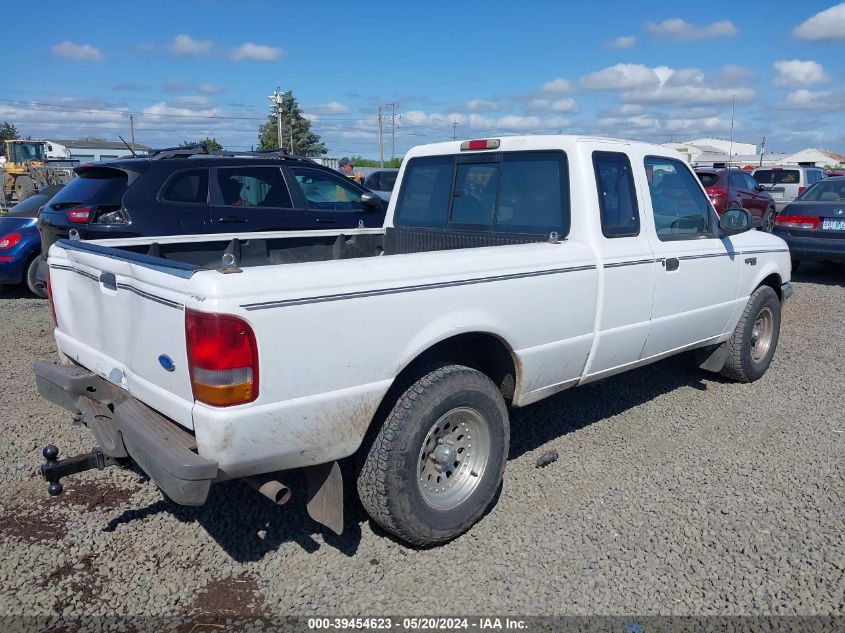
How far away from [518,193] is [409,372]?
169 cm

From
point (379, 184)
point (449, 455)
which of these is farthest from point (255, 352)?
point (379, 184)

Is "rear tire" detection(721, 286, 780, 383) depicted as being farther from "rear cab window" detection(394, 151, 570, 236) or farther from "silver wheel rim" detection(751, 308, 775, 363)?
"rear cab window" detection(394, 151, 570, 236)

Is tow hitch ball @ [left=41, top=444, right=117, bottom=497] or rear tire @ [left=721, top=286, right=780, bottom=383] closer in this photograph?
tow hitch ball @ [left=41, top=444, right=117, bottom=497]

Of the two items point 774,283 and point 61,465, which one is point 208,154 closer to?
point 61,465

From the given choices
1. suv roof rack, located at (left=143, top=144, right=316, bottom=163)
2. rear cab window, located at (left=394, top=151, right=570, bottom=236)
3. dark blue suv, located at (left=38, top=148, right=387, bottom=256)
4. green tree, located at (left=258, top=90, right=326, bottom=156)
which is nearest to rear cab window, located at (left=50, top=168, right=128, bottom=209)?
dark blue suv, located at (left=38, top=148, right=387, bottom=256)

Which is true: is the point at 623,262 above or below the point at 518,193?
below

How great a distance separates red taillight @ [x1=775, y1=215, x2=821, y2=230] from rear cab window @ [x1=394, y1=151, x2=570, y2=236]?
8256 mm

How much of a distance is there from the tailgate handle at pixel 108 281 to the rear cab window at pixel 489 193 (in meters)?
2.36

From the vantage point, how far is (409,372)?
331 cm

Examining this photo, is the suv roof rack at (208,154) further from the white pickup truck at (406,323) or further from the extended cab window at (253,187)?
the white pickup truck at (406,323)

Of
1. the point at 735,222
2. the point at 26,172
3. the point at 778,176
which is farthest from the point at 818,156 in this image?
the point at 735,222

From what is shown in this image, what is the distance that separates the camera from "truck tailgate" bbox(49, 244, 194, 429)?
271 cm

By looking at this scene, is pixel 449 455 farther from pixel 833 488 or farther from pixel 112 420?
pixel 833 488

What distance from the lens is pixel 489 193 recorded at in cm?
460
